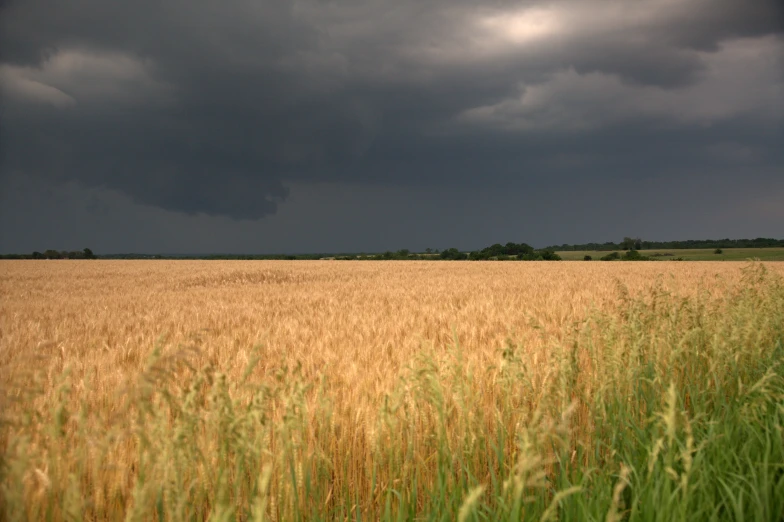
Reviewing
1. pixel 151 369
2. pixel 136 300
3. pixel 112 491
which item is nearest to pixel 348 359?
pixel 112 491

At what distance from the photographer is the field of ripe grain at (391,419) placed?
1806 millimetres

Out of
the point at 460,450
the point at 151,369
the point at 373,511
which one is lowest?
the point at 373,511

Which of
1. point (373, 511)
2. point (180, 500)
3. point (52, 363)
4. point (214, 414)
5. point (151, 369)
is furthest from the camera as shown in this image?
point (52, 363)

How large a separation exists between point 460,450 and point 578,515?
871 millimetres

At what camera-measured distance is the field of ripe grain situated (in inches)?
71.1

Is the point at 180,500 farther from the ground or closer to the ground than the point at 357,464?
farther from the ground

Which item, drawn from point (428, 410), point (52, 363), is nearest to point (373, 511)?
point (428, 410)

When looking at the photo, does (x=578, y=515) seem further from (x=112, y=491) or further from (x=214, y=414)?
(x=112, y=491)

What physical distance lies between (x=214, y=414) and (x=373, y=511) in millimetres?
1153

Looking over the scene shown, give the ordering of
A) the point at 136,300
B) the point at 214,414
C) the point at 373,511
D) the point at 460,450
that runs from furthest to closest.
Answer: the point at 136,300
the point at 460,450
the point at 373,511
the point at 214,414

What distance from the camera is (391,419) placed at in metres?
2.43

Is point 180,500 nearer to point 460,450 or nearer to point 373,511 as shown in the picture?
point 373,511

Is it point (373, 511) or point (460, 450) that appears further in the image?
point (460, 450)

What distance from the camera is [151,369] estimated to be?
1567mm
